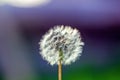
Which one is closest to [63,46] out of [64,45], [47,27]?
[64,45]

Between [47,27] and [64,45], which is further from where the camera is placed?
[47,27]

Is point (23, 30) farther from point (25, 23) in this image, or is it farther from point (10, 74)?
point (10, 74)

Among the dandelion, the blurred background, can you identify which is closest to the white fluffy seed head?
the dandelion

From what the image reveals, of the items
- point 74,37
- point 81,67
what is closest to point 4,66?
point 81,67

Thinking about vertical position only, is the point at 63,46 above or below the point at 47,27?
below

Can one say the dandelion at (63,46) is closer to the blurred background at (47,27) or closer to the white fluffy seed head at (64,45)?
the white fluffy seed head at (64,45)

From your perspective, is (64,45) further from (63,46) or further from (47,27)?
(47,27)

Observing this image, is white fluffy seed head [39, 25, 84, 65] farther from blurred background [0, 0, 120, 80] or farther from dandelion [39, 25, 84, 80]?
blurred background [0, 0, 120, 80]
